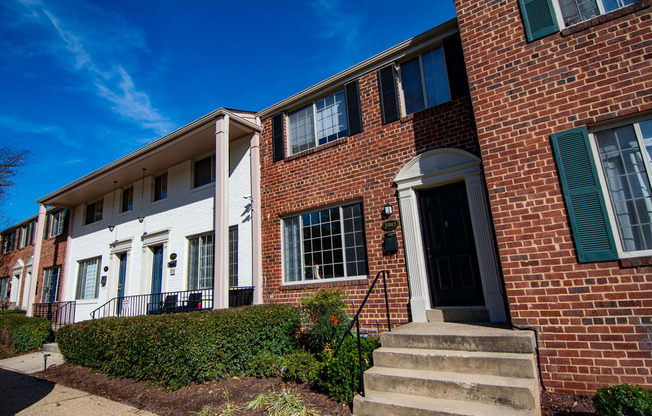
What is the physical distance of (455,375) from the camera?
3.92 metres

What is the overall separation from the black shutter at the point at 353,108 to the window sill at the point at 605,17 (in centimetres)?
366

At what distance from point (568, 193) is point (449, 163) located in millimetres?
1948

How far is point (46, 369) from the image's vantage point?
7582 millimetres

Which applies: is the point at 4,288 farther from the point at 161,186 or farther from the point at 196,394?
Result: the point at 196,394

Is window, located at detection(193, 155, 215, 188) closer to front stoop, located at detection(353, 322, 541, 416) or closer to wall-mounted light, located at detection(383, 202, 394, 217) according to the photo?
wall-mounted light, located at detection(383, 202, 394, 217)

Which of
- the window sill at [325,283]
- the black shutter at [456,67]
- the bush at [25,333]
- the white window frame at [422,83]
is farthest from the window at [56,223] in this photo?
the black shutter at [456,67]

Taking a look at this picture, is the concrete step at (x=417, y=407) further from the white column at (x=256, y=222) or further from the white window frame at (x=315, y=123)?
the white window frame at (x=315, y=123)

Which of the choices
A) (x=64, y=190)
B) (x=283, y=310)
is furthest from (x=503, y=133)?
(x=64, y=190)

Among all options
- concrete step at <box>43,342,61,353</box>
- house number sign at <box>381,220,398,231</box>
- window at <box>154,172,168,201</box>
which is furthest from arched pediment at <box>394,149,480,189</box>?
concrete step at <box>43,342,61,353</box>

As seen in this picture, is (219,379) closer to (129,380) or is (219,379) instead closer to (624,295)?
(129,380)

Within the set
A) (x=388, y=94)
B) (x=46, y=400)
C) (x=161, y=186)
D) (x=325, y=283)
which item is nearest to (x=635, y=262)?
(x=388, y=94)

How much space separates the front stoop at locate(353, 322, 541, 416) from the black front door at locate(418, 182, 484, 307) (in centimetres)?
96

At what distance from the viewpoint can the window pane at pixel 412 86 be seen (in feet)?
21.7

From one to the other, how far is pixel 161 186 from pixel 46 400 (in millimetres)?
7521
